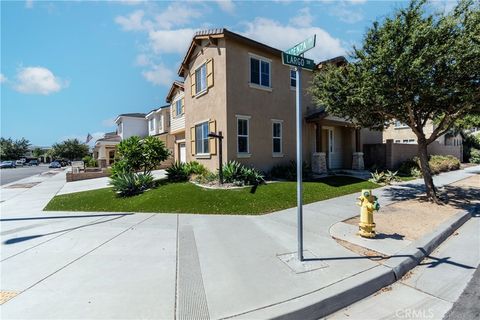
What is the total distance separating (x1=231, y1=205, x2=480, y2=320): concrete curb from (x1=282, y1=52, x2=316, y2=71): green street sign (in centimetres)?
326

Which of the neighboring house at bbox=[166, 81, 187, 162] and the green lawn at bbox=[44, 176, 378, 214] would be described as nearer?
the green lawn at bbox=[44, 176, 378, 214]

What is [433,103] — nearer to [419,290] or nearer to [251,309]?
[419,290]

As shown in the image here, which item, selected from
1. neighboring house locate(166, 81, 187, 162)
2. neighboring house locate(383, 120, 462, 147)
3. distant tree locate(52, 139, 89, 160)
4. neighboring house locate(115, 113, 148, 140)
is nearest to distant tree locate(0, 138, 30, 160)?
distant tree locate(52, 139, 89, 160)

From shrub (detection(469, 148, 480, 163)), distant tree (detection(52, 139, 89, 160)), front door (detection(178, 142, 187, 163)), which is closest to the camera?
front door (detection(178, 142, 187, 163))

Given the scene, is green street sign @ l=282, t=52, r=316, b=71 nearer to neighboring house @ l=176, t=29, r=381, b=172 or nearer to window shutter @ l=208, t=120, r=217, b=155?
neighboring house @ l=176, t=29, r=381, b=172

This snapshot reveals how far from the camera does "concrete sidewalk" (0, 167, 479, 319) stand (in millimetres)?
3211

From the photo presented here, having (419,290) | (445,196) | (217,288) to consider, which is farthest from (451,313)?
(445,196)

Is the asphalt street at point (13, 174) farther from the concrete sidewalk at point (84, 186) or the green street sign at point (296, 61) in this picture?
the green street sign at point (296, 61)

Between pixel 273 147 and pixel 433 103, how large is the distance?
7164mm

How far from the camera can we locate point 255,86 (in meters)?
13.3

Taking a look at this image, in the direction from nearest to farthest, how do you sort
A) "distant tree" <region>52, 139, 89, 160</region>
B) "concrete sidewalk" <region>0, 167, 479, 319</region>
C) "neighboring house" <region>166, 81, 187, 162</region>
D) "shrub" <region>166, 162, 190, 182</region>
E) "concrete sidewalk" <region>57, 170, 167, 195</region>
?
"concrete sidewalk" <region>0, 167, 479, 319</region> < "shrub" <region>166, 162, 190, 182</region> < "concrete sidewalk" <region>57, 170, 167, 195</region> < "neighboring house" <region>166, 81, 187, 162</region> < "distant tree" <region>52, 139, 89, 160</region>

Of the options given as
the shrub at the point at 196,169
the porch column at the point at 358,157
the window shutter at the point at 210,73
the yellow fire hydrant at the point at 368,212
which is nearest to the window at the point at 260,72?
the window shutter at the point at 210,73

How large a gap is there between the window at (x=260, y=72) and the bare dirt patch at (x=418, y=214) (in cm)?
834

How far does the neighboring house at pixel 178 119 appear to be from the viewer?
787 inches
